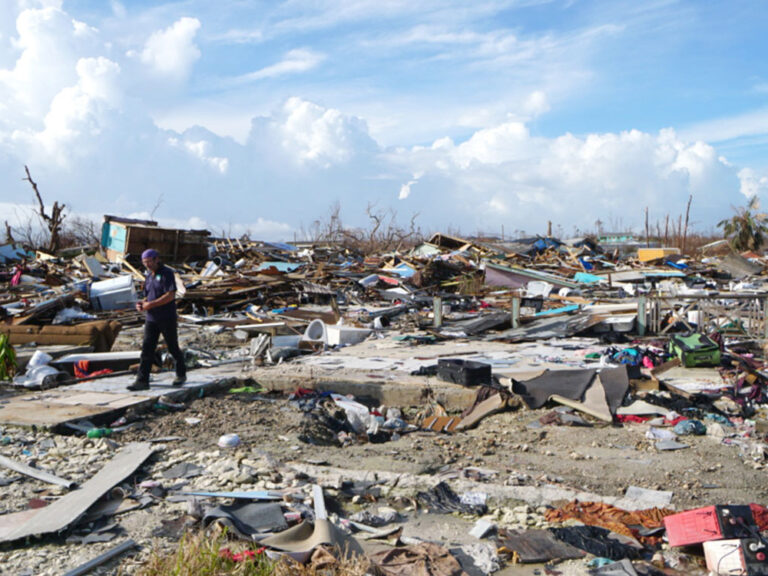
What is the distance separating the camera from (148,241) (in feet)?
69.6

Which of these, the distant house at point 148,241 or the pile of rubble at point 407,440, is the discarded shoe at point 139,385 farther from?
the distant house at point 148,241

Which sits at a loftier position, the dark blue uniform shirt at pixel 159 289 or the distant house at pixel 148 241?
the distant house at pixel 148 241

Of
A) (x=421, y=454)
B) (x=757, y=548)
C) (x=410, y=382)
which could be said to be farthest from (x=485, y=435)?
(x=757, y=548)

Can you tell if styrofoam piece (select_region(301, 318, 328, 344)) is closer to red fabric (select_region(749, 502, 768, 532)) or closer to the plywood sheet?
the plywood sheet

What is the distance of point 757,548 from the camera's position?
3.31 metres

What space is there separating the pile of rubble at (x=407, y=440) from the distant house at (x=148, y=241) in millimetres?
7647

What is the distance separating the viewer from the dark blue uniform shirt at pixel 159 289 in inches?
281

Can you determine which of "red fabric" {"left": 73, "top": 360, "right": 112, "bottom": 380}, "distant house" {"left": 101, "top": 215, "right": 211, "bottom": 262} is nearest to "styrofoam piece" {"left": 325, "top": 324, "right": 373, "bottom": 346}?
"red fabric" {"left": 73, "top": 360, "right": 112, "bottom": 380}

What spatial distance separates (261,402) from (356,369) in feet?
5.13

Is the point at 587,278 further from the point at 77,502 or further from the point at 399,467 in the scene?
the point at 77,502

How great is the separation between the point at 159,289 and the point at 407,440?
3.15m

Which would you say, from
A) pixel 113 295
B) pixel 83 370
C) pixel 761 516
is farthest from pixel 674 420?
pixel 113 295

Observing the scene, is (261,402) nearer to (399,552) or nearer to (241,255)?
(399,552)

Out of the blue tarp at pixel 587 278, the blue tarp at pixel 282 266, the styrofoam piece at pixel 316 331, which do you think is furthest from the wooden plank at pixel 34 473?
the blue tarp at pixel 587 278
